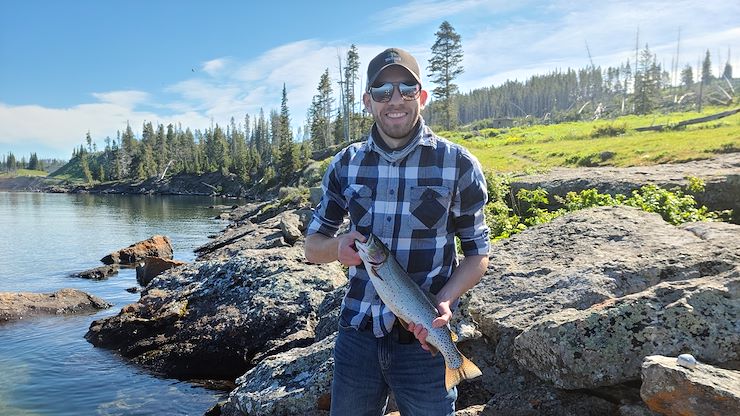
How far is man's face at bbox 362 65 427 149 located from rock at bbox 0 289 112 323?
1716 cm

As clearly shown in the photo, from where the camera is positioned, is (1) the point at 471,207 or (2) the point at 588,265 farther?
(2) the point at 588,265

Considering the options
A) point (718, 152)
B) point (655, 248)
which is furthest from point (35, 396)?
point (718, 152)

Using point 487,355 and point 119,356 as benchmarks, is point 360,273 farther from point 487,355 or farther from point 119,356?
point 119,356

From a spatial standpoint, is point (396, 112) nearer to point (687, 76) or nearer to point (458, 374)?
point (458, 374)

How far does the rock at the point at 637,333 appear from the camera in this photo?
14.0 ft

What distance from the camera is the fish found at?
3227 millimetres

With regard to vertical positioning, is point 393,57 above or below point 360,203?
above

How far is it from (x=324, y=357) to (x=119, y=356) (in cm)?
800

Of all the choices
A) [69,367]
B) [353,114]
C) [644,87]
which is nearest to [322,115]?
[353,114]

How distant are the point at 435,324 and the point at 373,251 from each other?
604mm

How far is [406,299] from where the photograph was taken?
127 inches

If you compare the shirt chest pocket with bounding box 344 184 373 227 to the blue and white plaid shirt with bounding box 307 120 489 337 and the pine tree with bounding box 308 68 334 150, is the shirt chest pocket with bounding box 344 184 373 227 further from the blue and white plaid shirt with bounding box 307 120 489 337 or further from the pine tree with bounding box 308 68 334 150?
the pine tree with bounding box 308 68 334 150

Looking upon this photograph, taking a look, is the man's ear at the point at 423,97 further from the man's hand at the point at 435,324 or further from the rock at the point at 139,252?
the rock at the point at 139,252

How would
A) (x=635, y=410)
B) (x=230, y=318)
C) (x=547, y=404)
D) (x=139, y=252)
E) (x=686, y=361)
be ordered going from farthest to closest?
(x=139, y=252) → (x=230, y=318) → (x=547, y=404) → (x=635, y=410) → (x=686, y=361)
